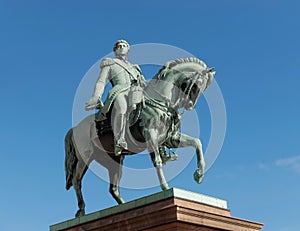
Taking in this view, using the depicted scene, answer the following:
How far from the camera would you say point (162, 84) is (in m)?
12.9

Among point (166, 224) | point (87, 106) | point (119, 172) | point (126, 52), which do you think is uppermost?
point (126, 52)

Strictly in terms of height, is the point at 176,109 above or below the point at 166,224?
above

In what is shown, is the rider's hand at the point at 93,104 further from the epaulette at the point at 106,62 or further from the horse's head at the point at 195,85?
the horse's head at the point at 195,85

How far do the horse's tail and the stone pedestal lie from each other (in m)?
1.95

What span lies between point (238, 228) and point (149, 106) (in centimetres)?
300

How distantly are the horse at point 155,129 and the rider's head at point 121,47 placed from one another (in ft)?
4.18

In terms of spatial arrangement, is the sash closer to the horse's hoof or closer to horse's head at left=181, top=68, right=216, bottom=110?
horse's head at left=181, top=68, right=216, bottom=110

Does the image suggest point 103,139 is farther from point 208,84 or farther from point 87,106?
point 208,84

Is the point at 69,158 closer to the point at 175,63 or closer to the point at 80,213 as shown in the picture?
the point at 80,213

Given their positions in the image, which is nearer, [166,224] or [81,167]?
[166,224]

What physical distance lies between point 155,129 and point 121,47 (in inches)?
104

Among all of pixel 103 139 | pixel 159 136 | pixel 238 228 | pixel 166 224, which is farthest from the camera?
pixel 103 139

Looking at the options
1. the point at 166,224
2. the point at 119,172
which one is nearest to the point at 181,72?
the point at 119,172

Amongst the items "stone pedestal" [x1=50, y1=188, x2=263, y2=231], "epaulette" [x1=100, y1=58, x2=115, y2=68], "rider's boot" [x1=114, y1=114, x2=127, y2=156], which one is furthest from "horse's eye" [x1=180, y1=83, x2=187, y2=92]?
"stone pedestal" [x1=50, y1=188, x2=263, y2=231]
